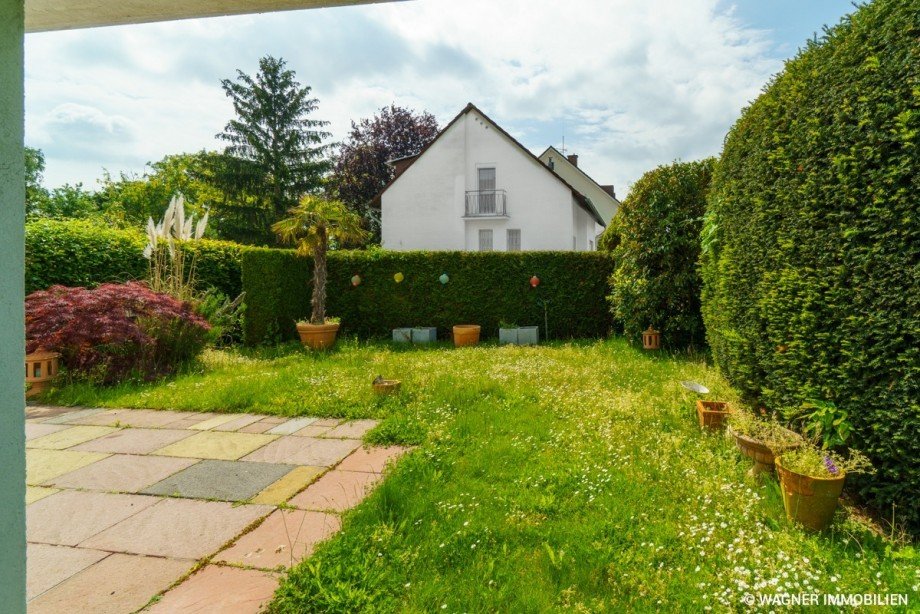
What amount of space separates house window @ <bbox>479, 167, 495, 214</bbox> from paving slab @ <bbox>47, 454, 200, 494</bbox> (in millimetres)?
17318

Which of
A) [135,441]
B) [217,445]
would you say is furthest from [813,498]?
[135,441]

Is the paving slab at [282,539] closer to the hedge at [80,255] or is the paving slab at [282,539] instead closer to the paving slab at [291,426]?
the paving slab at [291,426]

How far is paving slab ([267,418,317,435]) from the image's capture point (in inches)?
170

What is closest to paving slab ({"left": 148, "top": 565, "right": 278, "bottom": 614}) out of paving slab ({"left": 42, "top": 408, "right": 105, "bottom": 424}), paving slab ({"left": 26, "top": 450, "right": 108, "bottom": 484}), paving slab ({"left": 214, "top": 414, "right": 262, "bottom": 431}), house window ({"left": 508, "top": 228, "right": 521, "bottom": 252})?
paving slab ({"left": 26, "top": 450, "right": 108, "bottom": 484})

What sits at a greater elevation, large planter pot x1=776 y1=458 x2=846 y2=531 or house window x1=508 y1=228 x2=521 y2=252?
house window x1=508 y1=228 x2=521 y2=252

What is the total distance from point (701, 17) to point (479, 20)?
1930 millimetres

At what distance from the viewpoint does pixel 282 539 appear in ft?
7.88

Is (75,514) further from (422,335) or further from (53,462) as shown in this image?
(422,335)

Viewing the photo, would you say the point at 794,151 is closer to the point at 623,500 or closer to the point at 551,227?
the point at 623,500

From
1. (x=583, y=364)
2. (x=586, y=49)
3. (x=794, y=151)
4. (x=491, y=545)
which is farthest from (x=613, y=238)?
(x=491, y=545)

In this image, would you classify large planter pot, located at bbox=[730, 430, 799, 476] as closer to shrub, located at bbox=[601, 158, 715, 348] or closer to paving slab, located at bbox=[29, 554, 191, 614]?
paving slab, located at bbox=[29, 554, 191, 614]

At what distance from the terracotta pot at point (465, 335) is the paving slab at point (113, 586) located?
25.9 ft

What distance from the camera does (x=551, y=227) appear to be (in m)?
19.2

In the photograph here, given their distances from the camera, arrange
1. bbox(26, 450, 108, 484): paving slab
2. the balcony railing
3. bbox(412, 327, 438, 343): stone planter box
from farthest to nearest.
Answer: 1. the balcony railing
2. bbox(412, 327, 438, 343): stone planter box
3. bbox(26, 450, 108, 484): paving slab
